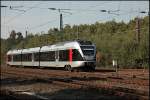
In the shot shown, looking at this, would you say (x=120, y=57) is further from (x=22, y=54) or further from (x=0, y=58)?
(x=0, y=58)

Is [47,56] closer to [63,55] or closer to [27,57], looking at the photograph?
[63,55]

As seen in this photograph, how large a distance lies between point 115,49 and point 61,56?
1313cm

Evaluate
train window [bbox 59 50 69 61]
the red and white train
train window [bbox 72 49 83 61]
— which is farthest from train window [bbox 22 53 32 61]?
train window [bbox 72 49 83 61]

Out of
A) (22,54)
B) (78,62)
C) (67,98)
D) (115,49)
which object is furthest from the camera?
(22,54)

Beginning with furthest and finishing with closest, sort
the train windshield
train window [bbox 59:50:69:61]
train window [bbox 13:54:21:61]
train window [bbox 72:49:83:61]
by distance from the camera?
train window [bbox 13:54:21:61] < train window [bbox 59:50:69:61] < train window [bbox 72:49:83:61] < the train windshield

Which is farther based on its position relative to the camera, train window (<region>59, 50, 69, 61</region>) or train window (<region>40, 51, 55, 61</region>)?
train window (<region>40, 51, 55, 61</region>)

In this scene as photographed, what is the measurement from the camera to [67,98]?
49.6 feet

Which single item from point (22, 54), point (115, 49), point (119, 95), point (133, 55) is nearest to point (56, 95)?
point (119, 95)

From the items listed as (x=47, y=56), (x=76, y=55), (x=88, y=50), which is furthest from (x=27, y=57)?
(x=88, y=50)

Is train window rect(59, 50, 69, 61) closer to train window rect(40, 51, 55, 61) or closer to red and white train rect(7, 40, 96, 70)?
red and white train rect(7, 40, 96, 70)

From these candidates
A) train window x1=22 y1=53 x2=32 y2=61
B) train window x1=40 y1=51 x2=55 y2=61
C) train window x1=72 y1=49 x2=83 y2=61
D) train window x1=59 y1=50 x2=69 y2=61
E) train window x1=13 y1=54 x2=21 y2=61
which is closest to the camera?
train window x1=72 y1=49 x2=83 y2=61

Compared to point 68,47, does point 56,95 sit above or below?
below

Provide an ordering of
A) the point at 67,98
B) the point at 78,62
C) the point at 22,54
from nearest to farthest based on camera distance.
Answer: the point at 67,98 < the point at 78,62 < the point at 22,54

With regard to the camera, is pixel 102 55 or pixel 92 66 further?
pixel 102 55
